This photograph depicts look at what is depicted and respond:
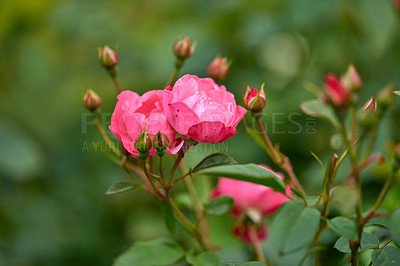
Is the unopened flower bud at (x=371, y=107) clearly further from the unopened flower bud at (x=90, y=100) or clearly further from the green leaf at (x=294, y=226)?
the unopened flower bud at (x=90, y=100)

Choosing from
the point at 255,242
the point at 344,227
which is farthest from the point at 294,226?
the point at 255,242

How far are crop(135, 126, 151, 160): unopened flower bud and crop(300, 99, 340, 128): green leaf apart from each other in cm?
29

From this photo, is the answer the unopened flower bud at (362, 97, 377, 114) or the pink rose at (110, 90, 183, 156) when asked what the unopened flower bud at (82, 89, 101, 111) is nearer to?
the pink rose at (110, 90, 183, 156)

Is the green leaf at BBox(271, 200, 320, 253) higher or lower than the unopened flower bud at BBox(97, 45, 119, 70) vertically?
lower

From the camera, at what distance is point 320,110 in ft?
2.44

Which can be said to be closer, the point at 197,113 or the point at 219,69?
the point at 197,113

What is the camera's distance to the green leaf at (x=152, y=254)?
0.67 meters

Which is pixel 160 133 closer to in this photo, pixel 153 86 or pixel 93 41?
pixel 153 86

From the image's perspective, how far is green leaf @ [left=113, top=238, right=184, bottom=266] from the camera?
672mm

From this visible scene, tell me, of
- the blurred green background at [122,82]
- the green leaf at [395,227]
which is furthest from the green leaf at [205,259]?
the blurred green background at [122,82]

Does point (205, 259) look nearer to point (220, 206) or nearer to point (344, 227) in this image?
point (220, 206)

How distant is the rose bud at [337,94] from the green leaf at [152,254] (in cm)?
32

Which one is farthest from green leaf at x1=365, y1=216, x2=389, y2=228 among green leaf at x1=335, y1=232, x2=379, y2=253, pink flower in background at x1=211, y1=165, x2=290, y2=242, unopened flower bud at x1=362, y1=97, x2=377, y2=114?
pink flower in background at x1=211, y1=165, x2=290, y2=242

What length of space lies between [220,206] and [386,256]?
0.25 metres
